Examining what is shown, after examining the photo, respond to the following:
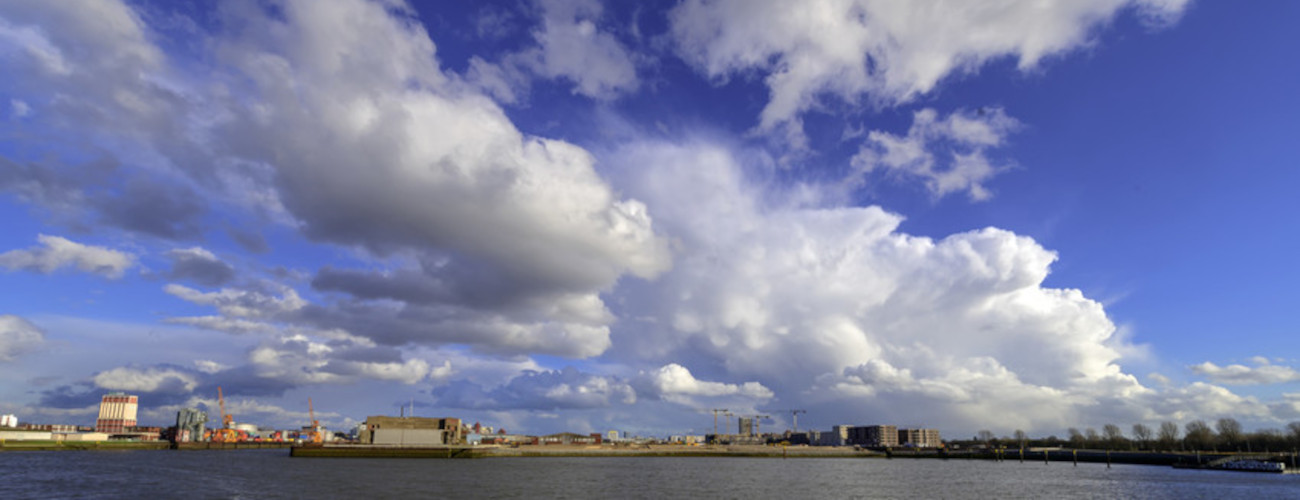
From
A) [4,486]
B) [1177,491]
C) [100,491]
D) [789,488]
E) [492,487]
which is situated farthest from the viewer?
[1177,491]

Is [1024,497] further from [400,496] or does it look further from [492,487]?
[400,496]

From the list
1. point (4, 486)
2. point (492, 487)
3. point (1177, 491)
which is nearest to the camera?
point (4, 486)

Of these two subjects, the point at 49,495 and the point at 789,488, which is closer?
the point at 49,495

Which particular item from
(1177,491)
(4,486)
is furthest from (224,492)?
(1177,491)

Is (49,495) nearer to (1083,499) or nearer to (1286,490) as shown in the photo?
(1083,499)

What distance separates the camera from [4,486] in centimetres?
8781

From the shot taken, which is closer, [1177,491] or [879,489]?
[879,489]

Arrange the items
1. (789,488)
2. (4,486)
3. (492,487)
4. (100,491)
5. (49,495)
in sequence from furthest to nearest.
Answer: (789,488) < (492,487) < (4,486) < (100,491) < (49,495)

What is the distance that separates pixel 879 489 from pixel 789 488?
650 inches

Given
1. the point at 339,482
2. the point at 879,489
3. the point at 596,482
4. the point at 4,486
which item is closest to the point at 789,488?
the point at 879,489

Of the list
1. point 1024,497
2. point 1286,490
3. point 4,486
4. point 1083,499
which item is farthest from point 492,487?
point 1286,490

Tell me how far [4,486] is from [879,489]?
128552mm

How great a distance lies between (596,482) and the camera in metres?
113

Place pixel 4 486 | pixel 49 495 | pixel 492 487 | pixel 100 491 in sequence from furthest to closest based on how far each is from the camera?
pixel 492 487 → pixel 4 486 → pixel 100 491 → pixel 49 495
